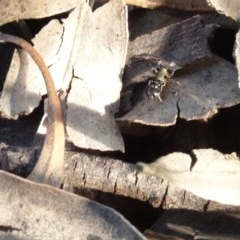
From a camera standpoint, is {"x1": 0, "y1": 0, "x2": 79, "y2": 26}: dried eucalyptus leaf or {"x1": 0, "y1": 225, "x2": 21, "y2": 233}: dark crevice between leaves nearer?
{"x1": 0, "y1": 225, "x2": 21, "y2": 233}: dark crevice between leaves

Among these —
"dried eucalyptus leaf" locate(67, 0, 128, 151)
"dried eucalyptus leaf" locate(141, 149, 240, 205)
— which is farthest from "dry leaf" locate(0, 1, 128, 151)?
"dried eucalyptus leaf" locate(141, 149, 240, 205)

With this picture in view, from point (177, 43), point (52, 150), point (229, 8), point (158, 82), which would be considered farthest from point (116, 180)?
point (229, 8)

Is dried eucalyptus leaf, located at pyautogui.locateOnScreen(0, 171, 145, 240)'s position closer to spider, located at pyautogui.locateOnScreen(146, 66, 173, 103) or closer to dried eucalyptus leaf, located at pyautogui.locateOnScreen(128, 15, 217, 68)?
spider, located at pyautogui.locateOnScreen(146, 66, 173, 103)

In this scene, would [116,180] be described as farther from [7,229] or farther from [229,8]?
[229,8]

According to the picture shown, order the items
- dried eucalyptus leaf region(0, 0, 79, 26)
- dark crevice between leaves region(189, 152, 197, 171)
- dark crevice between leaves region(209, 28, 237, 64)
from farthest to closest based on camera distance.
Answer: dried eucalyptus leaf region(0, 0, 79, 26) → dark crevice between leaves region(209, 28, 237, 64) → dark crevice between leaves region(189, 152, 197, 171)

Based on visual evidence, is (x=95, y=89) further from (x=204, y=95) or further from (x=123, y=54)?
(x=204, y=95)

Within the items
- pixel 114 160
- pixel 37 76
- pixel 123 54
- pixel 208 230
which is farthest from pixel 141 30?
pixel 208 230
